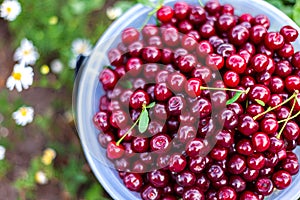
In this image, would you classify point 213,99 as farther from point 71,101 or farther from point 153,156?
point 71,101

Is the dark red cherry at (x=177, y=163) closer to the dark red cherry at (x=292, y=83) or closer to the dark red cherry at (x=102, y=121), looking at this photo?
the dark red cherry at (x=102, y=121)

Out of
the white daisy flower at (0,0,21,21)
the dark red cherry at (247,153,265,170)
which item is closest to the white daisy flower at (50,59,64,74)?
the white daisy flower at (0,0,21,21)

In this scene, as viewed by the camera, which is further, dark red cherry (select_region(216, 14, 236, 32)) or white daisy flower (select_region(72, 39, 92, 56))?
white daisy flower (select_region(72, 39, 92, 56))

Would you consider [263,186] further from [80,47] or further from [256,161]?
[80,47]

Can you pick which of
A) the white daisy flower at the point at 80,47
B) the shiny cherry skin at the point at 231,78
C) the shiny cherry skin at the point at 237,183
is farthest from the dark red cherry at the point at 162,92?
the white daisy flower at the point at 80,47

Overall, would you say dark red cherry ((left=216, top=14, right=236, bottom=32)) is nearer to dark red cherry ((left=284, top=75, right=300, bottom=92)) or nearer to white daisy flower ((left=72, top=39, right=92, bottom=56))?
dark red cherry ((left=284, top=75, right=300, bottom=92))

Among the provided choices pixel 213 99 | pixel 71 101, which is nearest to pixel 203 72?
pixel 213 99
